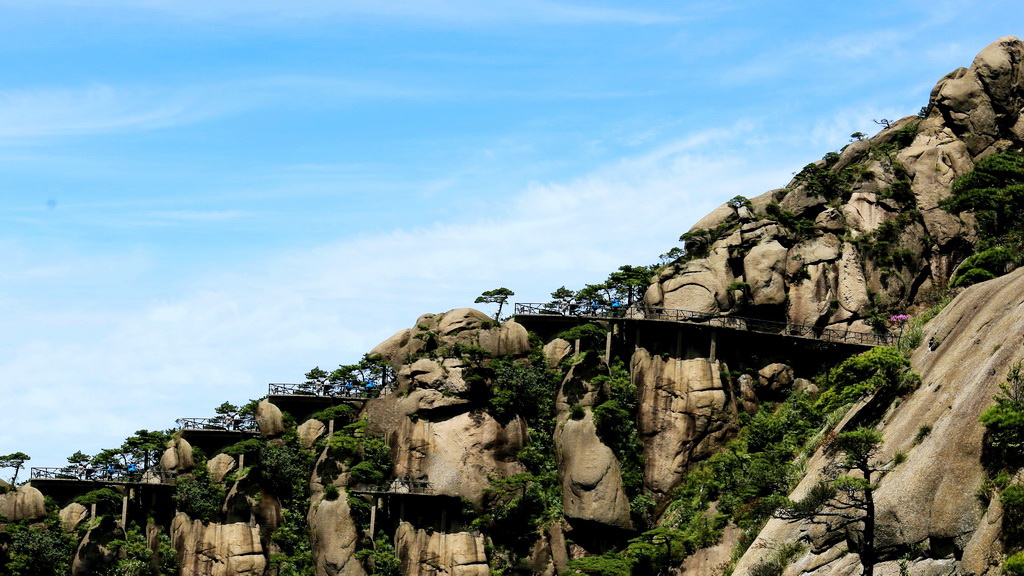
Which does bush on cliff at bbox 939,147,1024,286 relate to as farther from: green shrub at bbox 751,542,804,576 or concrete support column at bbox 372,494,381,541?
concrete support column at bbox 372,494,381,541

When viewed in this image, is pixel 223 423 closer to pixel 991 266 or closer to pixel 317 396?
pixel 317 396

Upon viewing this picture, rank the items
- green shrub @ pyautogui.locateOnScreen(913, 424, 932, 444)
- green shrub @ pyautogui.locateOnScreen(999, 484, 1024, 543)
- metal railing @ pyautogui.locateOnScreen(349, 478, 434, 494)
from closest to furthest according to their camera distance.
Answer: green shrub @ pyautogui.locateOnScreen(999, 484, 1024, 543) → green shrub @ pyautogui.locateOnScreen(913, 424, 932, 444) → metal railing @ pyautogui.locateOnScreen(349, 478, 434, 494)

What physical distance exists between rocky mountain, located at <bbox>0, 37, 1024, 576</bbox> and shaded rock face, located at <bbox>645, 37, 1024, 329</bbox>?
0.15 meters

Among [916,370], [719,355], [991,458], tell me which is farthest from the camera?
[719,355]

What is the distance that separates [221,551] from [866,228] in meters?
46.5

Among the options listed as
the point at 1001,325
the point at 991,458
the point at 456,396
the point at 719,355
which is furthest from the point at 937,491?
the point at 456,396

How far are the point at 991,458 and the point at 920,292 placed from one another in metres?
38.8

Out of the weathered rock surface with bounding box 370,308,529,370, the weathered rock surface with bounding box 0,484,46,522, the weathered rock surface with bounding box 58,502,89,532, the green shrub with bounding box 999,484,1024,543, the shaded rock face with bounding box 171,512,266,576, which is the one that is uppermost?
the weathered rock surface with bounding box 370,308,529,370

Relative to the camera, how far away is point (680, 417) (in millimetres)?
67688

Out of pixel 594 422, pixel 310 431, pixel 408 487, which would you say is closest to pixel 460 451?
pixel 408 487

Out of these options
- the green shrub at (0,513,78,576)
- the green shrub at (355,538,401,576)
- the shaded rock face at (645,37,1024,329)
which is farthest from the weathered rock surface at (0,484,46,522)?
the shaded rock face at (645,37,1024,329)

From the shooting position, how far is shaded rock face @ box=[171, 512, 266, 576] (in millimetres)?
75625

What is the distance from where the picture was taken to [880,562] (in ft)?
119

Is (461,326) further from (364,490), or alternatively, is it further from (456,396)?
(364,490)
